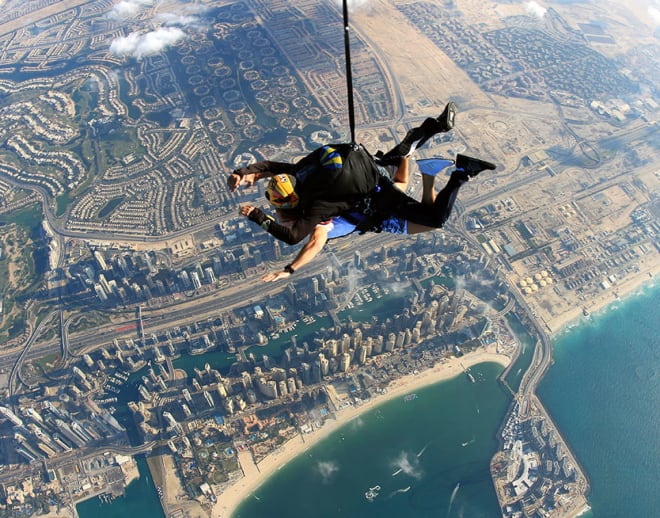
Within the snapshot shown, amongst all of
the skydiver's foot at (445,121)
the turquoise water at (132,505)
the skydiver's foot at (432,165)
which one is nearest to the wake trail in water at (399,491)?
the turquoise water at (132,505)

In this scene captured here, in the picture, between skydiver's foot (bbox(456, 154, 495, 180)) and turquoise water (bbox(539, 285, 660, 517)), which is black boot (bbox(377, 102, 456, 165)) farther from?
turquoise water (bbox(539, 285, 660, 517))

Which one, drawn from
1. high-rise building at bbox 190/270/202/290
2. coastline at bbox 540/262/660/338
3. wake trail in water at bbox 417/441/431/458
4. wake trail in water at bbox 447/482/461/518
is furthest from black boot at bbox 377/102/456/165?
coastline at bbox 540/262/660/338

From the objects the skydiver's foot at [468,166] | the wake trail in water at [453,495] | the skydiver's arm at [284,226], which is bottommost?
the wake trail in water at [453,495]

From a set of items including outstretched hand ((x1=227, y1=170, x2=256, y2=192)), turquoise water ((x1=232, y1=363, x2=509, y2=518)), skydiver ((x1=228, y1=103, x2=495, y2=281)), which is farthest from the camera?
turquoise water ((x1=232, y1=363, x2=509, y2=518))

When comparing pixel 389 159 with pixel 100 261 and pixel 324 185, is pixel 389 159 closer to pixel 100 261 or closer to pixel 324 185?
pixel 324 185

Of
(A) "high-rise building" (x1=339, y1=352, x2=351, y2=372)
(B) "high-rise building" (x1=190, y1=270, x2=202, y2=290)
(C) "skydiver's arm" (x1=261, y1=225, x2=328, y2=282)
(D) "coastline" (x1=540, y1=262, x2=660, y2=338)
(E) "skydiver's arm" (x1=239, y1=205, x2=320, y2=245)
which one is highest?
(E) "skydiver's arm" (x1=239, y1=205, x2=320, y2=245)

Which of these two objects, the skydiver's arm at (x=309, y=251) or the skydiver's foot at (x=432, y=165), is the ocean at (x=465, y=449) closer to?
the skydiver's arm at (x=309, y=251)

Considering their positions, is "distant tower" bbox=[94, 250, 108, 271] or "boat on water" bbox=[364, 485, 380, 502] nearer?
"boat on water" bbox=[364, 485, 380, 502]

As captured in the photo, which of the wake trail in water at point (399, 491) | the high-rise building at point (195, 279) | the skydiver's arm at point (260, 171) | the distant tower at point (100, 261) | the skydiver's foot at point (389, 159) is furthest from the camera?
the distant tower at point (100, 261)
